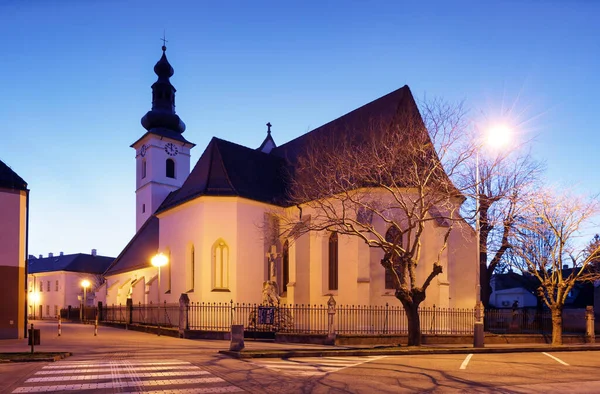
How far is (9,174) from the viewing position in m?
22.6

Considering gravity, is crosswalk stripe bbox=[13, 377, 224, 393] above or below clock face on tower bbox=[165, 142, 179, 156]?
below

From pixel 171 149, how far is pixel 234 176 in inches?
680

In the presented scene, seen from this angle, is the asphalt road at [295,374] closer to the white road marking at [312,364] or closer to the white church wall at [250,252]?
the white road marking at [312,364]

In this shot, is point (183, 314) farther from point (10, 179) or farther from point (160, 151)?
point (160, 151)

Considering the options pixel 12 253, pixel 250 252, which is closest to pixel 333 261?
pixel 250 252

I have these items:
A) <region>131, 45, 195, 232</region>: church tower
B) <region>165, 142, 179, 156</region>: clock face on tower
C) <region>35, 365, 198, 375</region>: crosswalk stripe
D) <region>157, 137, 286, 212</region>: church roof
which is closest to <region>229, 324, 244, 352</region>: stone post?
<region>35, 365, 198, 375</region>: crosswalk stripe

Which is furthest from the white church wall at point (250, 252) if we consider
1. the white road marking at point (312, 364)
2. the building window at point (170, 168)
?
the building window at point (170, 168)

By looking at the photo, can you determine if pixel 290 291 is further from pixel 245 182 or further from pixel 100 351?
pixel 100 351

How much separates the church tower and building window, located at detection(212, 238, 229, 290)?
16837mm

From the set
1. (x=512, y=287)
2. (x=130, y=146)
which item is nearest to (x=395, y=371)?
(x=130, y=146)

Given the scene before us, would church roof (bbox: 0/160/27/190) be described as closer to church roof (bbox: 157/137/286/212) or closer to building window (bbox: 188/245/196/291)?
church roof (bbox: 157/137/286/212)

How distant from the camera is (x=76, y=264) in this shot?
7125 cm

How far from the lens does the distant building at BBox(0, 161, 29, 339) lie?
21516mm

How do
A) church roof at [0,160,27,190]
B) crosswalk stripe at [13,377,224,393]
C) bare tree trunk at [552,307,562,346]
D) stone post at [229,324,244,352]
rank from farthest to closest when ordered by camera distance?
1. bare tree trunk at [552,307,562,346]
2. church roof at [0,160,27,190]
3. stone post at [229,324,244,352]
4. crosswalk stripe at [13,377,224,393]
